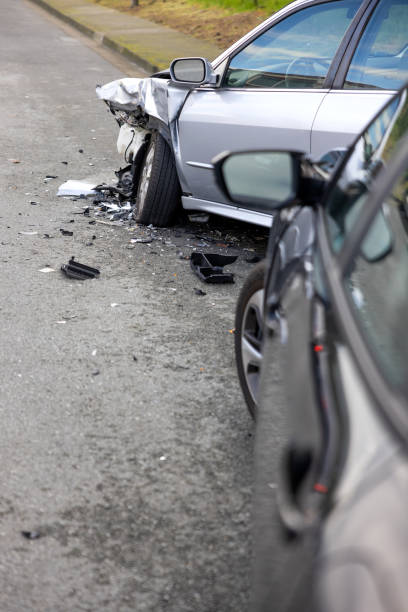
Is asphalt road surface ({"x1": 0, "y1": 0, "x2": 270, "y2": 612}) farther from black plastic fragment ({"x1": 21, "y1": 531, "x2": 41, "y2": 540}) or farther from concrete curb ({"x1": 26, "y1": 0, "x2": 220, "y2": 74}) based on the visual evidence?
concrete curb ({"x1": 26, "y1": 0, "x2": 220, "y2": 74})

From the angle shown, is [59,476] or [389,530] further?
[59,476]

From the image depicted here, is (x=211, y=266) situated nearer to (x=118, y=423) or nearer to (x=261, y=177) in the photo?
(x=118, y=423)

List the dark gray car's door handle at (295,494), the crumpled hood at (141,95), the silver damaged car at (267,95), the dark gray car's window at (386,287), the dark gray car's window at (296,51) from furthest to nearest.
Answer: the crumpled hood at (141,95) → the dark gray car's window at (296,51) → the silver damaged car at (267,95) → the dark gray car's window at (386,287) → the dark gray car's door handle at (295,494)

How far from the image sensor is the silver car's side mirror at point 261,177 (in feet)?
8.29

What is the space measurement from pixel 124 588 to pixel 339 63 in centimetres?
359

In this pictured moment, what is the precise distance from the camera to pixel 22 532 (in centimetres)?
302

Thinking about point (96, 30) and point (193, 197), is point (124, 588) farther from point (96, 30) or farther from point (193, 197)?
point (96, 30)

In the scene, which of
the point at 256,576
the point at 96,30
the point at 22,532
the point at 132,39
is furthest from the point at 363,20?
the point at 96,30

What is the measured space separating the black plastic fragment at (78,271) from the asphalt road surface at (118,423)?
0.08 metres

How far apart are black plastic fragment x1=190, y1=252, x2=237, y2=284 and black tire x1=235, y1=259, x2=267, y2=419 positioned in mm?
1765

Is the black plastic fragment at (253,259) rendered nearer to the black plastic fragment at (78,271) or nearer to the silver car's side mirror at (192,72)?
the black plastic fragment at (78,271)

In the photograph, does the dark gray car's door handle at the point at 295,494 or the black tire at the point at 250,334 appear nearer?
the dark gray car's door handle at the point at 295,494

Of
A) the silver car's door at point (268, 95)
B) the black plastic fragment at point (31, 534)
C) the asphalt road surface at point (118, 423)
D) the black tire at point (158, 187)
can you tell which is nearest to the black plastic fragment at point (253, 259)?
the asphalt road surface at point (118, 423)

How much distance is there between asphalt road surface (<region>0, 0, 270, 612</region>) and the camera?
284 cm
